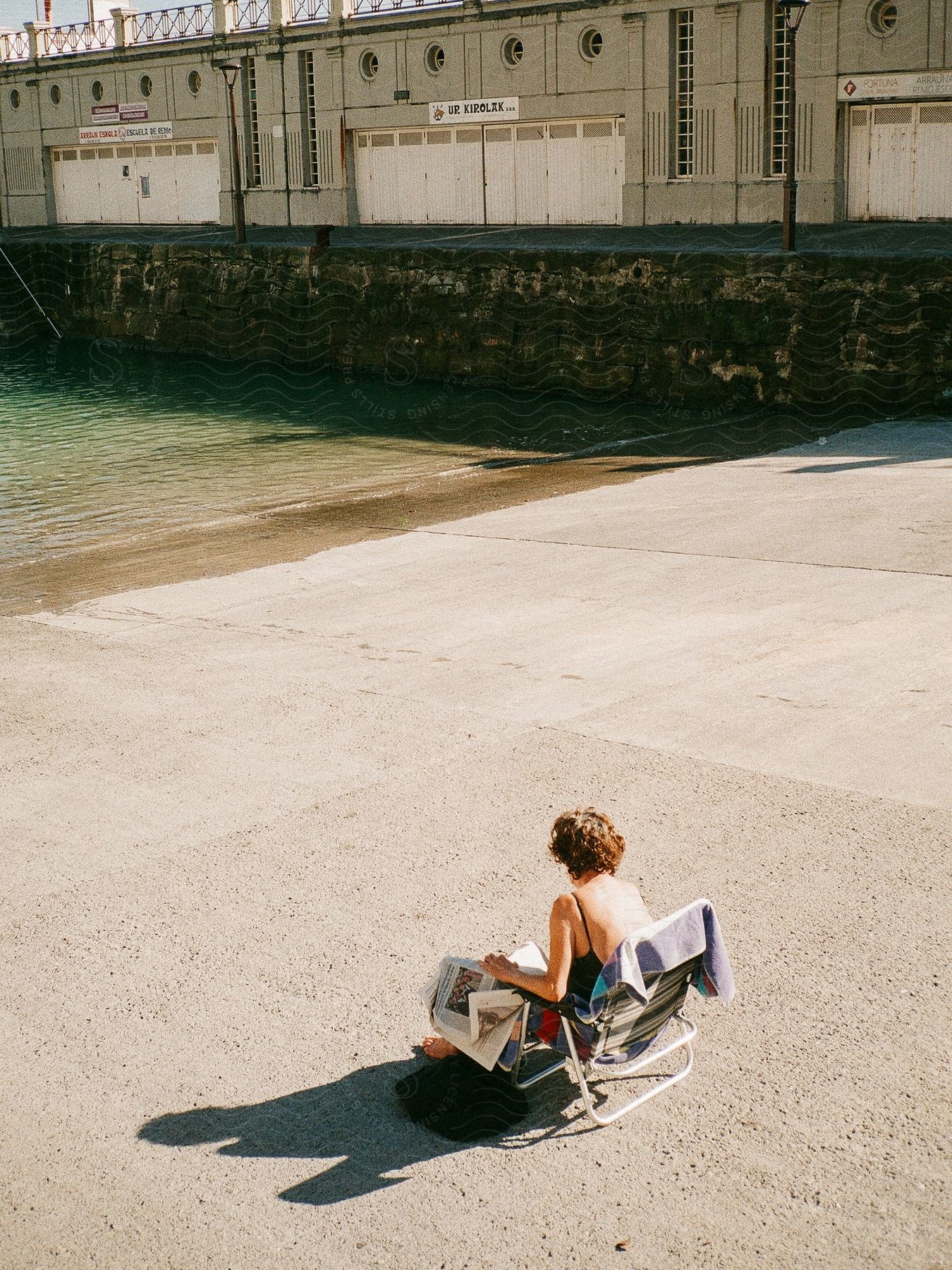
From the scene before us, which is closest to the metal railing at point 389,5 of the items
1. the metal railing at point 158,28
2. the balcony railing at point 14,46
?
the metal railing at point 158,28

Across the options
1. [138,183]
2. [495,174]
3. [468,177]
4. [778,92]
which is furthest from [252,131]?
[778,92]

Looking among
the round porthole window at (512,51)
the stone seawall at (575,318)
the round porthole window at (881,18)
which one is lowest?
the stone seawall at (575,318)

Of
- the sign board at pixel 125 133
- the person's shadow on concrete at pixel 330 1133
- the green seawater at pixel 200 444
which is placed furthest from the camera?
the sign board at pixel 125 133

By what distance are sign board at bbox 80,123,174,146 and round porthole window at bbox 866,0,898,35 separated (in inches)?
899

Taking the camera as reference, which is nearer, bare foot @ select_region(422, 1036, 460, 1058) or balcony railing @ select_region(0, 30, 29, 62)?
bare foot @ select_region(422, 1036, 460, 1058)

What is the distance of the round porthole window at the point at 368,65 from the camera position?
3806cm

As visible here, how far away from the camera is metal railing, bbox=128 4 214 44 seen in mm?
42781

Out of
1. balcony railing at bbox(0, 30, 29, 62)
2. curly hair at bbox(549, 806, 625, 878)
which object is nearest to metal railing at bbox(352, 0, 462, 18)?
balcony railing at bbox(0, 30, 29, 62)

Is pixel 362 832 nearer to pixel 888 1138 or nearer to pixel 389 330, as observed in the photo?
pixel 888 1138

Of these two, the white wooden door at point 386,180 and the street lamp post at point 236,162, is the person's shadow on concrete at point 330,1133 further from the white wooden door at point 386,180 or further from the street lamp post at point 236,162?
the white wooden door at point 386,180

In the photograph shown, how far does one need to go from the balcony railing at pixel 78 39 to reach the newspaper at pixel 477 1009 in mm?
46685

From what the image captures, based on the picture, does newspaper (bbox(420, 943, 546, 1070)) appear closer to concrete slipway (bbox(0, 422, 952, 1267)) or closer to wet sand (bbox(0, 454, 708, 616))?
concrete slipway (bbox(0, 422, 952, 1267))

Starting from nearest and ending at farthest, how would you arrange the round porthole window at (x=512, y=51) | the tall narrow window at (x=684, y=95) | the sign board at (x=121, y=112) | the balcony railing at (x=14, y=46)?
the tall narrow window at (x=684, y=95) < the round porthole window at (x=512, y=51) < the sign board at (x=121, y=112) < the balcony railing at (x=14, y=46)

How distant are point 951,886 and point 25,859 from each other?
3988 mm
